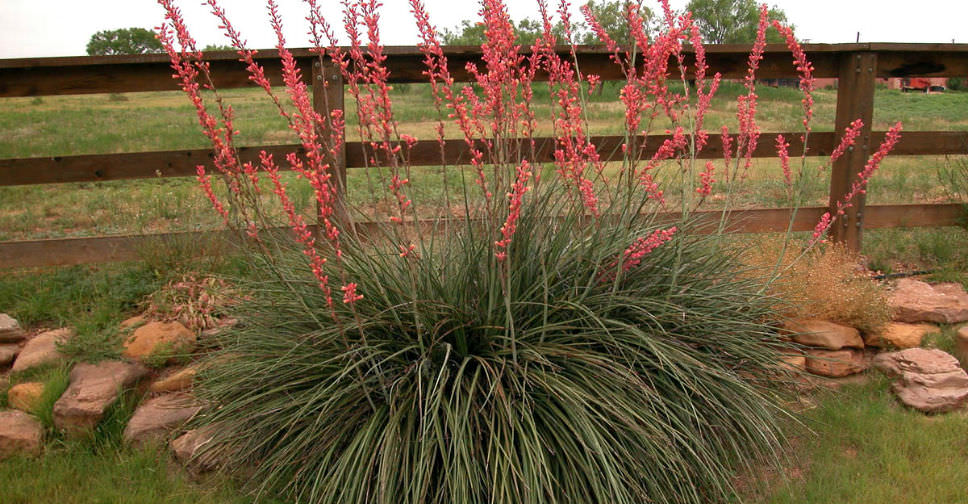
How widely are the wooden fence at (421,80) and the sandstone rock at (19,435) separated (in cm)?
133

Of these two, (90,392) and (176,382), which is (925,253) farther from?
(90,392)

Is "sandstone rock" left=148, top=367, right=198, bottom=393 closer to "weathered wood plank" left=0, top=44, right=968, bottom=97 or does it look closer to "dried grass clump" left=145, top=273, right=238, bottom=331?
"dried grass clump" left=145, top=273, right=238, bottom=331

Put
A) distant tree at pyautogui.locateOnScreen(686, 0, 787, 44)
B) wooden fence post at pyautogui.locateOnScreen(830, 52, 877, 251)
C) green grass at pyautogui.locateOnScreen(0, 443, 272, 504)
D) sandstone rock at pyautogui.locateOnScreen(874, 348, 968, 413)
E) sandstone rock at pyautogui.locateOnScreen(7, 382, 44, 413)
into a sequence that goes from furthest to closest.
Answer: distant tree at pyautogui.locateOnScreen(686, 0, 787, 44)
wooden fence post at pyautogui.locateOnScreen(830, 52, 877, 251)
sandstone rock at pyautogui.locateOnScreen(874, 348, 968, 413)
sandstone rock at pyautogui.locateOnScreen(7, 382, 44, 413)
green grass at pyautogui.locateOnScreen(0, 443, 272, 504)

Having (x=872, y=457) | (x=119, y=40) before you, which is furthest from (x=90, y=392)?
(x=119, y=40)

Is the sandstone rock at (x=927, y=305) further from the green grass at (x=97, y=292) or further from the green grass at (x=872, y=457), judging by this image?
the green grass at (x=97, y=292)

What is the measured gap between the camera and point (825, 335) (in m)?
3.80

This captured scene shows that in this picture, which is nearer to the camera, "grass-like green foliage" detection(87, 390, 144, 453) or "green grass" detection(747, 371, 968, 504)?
"green grass" detection(747, 371, 968, 504)

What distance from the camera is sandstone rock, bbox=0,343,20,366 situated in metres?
3.82

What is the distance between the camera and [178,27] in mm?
2514

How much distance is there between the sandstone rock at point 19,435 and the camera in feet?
10.2

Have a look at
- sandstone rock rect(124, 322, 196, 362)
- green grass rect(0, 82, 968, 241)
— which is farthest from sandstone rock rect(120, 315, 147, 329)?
green grass rect(0, 82, 968, 241)

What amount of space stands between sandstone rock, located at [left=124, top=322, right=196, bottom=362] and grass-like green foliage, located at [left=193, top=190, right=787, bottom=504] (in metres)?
0.62

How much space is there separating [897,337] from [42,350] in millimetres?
4533

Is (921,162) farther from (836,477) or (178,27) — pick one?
(178,27)
